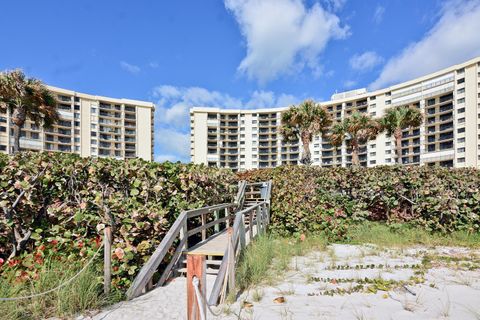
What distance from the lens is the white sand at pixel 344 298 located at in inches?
135

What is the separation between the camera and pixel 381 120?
29.0 meters

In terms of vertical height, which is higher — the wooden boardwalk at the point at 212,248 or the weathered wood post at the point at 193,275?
the weathered wood post at the point at 193,275

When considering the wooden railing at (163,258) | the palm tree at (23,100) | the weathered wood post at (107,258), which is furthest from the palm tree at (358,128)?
the palm tree at (23,100)

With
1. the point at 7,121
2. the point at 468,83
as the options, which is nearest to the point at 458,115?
the point at 468,83

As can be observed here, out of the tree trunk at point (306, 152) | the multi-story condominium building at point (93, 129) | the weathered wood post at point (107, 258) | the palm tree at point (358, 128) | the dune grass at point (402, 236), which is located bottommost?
the dune grass at point (402, 236)

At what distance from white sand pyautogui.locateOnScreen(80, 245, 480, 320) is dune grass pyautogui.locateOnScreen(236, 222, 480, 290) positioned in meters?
0.33

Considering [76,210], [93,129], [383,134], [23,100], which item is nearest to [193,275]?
[76,210]

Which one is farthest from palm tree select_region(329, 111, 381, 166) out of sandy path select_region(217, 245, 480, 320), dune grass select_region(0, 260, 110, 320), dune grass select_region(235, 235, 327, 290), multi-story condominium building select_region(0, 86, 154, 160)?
multi-story condominium building select_region(0, 86, 154, 160)

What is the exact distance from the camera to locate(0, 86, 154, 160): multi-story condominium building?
190 feet

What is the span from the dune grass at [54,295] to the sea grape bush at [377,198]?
6.59 meters

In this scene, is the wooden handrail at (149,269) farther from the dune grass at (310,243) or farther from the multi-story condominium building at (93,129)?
the multi-story condominium building at (93,129)

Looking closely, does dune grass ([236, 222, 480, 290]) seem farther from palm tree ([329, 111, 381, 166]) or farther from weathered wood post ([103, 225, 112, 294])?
palm tree ([329, 111, 381, 166])

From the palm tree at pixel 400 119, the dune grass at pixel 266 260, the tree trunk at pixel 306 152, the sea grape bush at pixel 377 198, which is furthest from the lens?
the palm tree at pixel 400 119

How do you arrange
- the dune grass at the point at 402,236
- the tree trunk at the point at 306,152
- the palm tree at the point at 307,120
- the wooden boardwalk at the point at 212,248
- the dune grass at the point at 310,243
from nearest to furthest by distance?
the dune grass at the point at 310,243
the wooden boardwalk at the point at 212,248
the dune grass at the point at 402,236
the tree trunk at the point at 306,152
the palm tree at the point at 307,120
